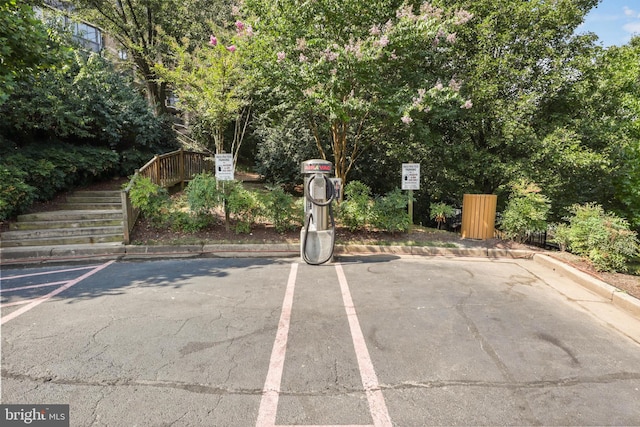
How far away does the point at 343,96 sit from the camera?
7.15 meters

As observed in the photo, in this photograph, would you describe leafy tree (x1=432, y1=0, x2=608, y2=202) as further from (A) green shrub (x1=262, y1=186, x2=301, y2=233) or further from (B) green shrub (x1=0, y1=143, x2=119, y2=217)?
(B) green shrub (x1=0, y1=143, x2=119, y2=217)

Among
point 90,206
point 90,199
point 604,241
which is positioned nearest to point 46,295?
point 90,206

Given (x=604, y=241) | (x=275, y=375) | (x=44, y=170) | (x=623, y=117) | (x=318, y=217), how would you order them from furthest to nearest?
(x=623, y=117), (x=44, y=170), (x=318, y=217), (x=604, y=241), (x=275, y=375)

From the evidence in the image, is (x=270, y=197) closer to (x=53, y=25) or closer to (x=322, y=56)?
(x=322, y=56)

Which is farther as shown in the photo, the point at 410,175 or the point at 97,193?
the point at 97,193

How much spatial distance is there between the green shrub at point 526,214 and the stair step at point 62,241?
8.39 meters

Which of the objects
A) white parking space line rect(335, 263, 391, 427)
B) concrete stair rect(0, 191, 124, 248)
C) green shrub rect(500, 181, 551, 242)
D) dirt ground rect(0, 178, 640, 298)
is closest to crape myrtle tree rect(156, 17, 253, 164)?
dirt ground rect(0, 178, 640, 298)

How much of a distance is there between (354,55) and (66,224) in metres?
7.15

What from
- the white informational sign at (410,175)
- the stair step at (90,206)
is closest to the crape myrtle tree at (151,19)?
the stair step at (90,206)

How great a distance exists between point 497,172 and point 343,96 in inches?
177

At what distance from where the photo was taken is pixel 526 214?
22.0ft

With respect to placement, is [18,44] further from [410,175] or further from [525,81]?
[525,81]

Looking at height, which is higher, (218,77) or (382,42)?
(382,42)

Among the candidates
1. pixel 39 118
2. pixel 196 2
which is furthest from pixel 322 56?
pixel 196 2
